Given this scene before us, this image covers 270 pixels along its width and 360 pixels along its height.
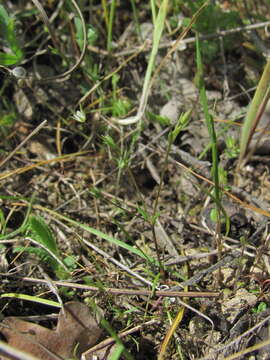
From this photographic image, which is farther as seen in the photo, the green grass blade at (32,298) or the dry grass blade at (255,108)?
the green grass blade at (32,298)

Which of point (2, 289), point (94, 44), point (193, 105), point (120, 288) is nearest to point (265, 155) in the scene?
point (193, 105)

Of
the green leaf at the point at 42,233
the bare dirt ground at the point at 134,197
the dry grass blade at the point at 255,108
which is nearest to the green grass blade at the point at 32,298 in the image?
the bare dirt ground at the point at 134,197

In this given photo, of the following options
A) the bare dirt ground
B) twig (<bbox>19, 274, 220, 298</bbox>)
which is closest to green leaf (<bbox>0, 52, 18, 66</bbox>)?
the bare dirt ground

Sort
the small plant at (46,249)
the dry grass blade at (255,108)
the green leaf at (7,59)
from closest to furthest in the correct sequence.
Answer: the dry grass blade at (255,108)
the small plant at (46,249)
the green leaf at (7,59)

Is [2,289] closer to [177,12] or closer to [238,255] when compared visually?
[238,255]

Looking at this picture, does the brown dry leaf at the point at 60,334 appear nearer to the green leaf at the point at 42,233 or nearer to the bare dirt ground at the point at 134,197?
the bare dirt ground at the point at 134,197

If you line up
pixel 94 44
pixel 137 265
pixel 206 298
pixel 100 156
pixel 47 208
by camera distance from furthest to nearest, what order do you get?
pixel 94 44 < pixel 100 156 < pixel 47 208 < pixel 137 265 < pixel 206 298

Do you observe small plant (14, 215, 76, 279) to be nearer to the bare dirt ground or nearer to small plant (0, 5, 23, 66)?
the bare dirt ground

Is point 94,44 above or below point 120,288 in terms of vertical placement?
above
